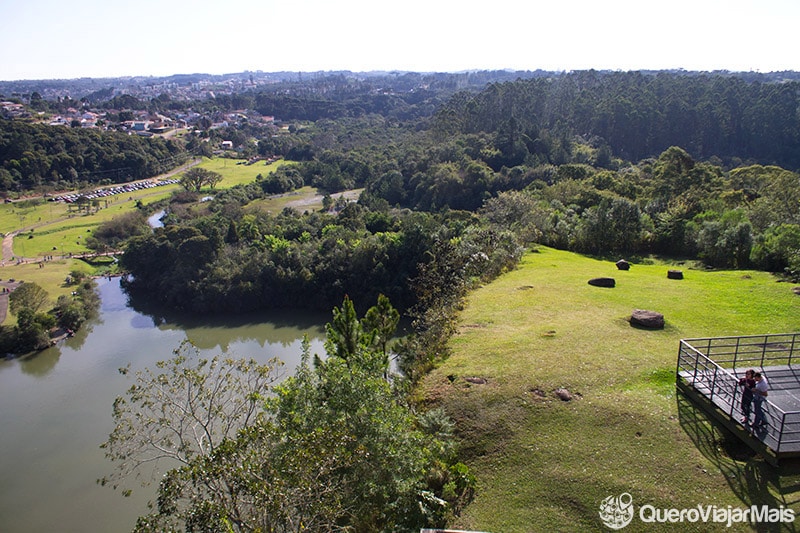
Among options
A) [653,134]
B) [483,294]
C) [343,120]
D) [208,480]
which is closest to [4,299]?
[483,294]

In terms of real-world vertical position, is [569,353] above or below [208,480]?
below

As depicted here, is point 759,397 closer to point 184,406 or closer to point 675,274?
point 184,406

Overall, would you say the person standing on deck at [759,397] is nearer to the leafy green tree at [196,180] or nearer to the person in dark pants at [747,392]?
the person in dark pants at [747,392]

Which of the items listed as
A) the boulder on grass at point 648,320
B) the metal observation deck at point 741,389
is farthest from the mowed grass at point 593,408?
the metal observation deck at point 741,389

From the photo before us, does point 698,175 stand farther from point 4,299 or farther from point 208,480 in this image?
point 4,299

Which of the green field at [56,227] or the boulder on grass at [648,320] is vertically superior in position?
the boulder on grass at [648,320]
